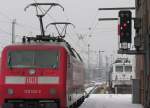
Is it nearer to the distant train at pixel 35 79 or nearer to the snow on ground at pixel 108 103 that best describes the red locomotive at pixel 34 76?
the distant train at pixel 35 79

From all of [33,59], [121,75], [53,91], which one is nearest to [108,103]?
[33,59]

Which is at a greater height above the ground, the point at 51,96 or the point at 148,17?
the point at 148,17

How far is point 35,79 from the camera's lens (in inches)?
789

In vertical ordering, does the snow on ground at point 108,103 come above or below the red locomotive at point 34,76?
below

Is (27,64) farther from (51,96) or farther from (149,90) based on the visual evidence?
(149,90)

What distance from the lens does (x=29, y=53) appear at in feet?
67.5

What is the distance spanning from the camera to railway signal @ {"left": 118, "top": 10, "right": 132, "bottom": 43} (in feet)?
89.7

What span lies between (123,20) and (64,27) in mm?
2779

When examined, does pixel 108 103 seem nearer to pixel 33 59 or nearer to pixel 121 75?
pixel 33 59

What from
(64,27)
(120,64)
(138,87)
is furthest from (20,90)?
(120,64)

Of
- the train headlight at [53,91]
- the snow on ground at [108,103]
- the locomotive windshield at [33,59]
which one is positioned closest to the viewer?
the train headlight at [53,91]

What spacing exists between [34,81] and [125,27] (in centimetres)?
847

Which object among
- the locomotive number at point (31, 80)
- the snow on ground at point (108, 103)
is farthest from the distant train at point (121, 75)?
the locomotive number at point (31, 80)

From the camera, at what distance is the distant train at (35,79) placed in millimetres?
19922
